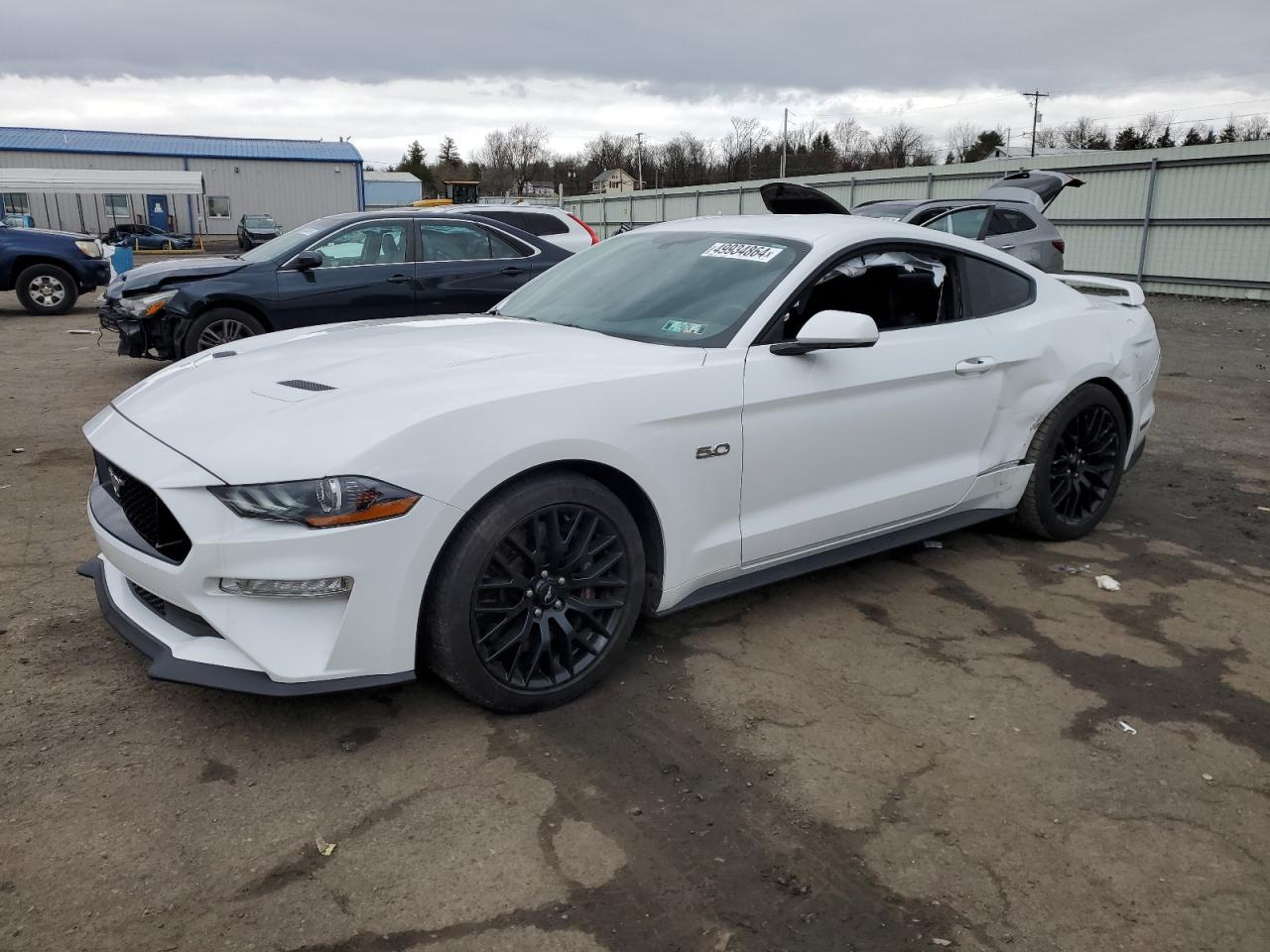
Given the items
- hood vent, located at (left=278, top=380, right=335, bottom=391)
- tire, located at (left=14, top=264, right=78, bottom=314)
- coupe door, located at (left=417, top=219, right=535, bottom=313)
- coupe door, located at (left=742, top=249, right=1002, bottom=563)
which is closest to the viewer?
hood vent, located at (left=278, top=380, right=335, bottom=391)

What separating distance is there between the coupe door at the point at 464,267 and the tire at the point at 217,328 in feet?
4.72

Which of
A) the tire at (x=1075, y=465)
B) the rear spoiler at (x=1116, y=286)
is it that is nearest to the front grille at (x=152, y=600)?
the tire at (x=1075, y=465)

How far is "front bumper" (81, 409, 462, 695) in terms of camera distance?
266 centimetres

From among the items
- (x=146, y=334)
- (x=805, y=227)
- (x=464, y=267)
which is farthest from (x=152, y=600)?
(x=464, y=267)

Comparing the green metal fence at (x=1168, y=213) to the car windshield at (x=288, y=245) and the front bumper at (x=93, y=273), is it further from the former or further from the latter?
the car windshield at (x=288, y=245)

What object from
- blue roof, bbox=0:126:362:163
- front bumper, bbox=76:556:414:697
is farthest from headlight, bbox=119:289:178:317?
blue roof, bbox=0:126:362:163

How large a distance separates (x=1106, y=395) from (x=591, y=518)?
2987 mm

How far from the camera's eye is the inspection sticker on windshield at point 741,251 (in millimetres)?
3863

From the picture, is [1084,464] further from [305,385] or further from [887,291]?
[305,385]

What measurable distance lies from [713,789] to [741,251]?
214 cm

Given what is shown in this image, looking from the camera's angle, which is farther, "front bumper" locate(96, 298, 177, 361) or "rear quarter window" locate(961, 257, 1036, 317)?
"front bumper" locate(96, 298, 177, 361)

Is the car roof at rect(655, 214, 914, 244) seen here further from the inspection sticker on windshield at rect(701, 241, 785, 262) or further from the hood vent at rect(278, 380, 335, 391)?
the hood vent at rect(278, 380, 335, 391)

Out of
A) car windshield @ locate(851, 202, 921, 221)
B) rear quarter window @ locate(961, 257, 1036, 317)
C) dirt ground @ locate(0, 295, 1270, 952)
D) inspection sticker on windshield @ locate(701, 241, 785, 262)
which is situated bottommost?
dirt ground @ locate(0, 295, 1270, 952)

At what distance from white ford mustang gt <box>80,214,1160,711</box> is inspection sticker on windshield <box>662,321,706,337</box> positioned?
1cm
